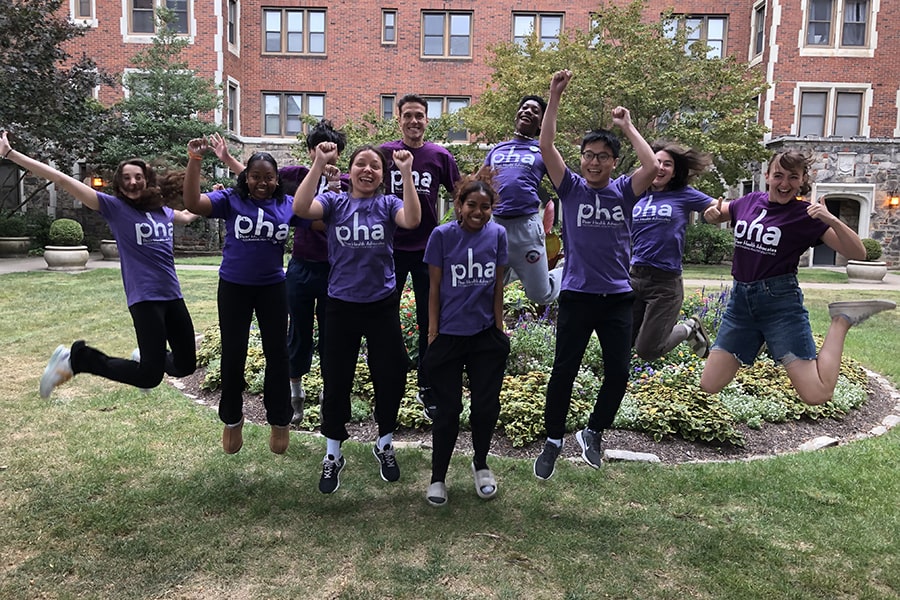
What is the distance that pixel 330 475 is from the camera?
4.29m

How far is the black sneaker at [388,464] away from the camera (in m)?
4.44

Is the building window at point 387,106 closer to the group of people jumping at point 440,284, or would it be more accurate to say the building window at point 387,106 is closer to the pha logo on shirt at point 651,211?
the pha logo on shirt at point 651,211

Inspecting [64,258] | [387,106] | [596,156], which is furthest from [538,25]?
[596,156]

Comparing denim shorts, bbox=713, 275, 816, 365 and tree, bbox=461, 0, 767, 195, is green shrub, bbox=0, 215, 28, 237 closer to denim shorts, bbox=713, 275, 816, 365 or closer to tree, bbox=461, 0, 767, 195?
tree, bbox=461, 0, 767, 195

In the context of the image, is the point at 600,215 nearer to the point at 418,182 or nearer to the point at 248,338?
the point at 418,182

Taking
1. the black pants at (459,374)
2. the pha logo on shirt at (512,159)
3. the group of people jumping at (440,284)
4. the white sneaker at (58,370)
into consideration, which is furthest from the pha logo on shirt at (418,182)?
the white sneaker at (58,370)

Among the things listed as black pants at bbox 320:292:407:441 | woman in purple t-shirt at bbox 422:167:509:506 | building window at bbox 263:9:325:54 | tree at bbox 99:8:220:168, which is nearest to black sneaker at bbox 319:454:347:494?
black pants at bbox 320:292:407:441

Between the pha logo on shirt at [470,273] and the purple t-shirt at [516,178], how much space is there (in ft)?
3.50

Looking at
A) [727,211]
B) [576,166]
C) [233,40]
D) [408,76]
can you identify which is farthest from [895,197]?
[233,40]

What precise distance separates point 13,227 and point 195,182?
20475mm

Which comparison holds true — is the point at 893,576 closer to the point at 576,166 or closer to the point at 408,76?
the point at 576,166

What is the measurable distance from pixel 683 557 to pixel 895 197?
24567 millimetres

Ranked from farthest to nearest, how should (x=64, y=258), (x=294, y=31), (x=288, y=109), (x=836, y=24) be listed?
1. (x=288, y=109)
2. (x=294, y=31)
3. (x=836, y=24)
4. (x=64, y=258)

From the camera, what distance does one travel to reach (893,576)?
11.4 feet
